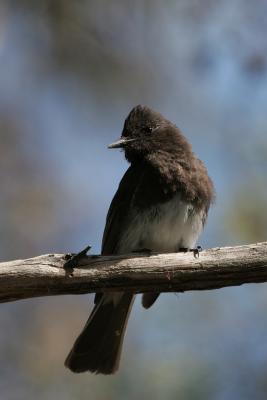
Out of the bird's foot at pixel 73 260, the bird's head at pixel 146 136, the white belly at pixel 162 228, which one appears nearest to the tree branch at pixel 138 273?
the bird's foot at pixel 73 260

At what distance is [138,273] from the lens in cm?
343

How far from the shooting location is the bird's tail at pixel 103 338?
168 inches

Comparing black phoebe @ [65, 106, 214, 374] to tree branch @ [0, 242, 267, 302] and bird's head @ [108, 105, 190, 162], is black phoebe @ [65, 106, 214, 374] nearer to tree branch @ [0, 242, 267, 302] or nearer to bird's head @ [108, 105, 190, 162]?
bird's head @ [108, 105, 190, 162]

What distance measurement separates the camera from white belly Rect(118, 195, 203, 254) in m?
4.33

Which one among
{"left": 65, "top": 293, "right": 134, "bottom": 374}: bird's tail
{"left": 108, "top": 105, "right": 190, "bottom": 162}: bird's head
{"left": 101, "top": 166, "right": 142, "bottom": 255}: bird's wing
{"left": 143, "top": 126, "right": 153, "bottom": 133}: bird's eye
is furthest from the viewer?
{"left": 143, "top": 126, "right": 153, "bottom": 133}: bird's eye

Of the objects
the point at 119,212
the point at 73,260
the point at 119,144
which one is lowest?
the point at 73,260

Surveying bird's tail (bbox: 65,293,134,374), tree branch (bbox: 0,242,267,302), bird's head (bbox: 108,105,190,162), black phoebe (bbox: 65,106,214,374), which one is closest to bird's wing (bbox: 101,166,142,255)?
black phoebe (bbox: 65,106,214,374)

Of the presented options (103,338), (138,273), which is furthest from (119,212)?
(138,273)

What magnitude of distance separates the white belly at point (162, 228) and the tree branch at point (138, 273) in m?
0.85

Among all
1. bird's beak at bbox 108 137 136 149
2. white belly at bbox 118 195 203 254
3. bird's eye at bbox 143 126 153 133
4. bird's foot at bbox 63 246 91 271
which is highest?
bird's eye at bbox 143 126 153 133

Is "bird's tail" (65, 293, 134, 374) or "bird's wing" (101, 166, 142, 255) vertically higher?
"bird's wing" (101, 166, 142, 255)

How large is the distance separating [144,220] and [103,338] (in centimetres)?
82

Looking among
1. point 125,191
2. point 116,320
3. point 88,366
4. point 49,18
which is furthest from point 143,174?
point 49,18

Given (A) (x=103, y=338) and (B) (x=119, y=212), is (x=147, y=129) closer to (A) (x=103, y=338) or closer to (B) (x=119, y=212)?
(B) (x=119, y=212)
